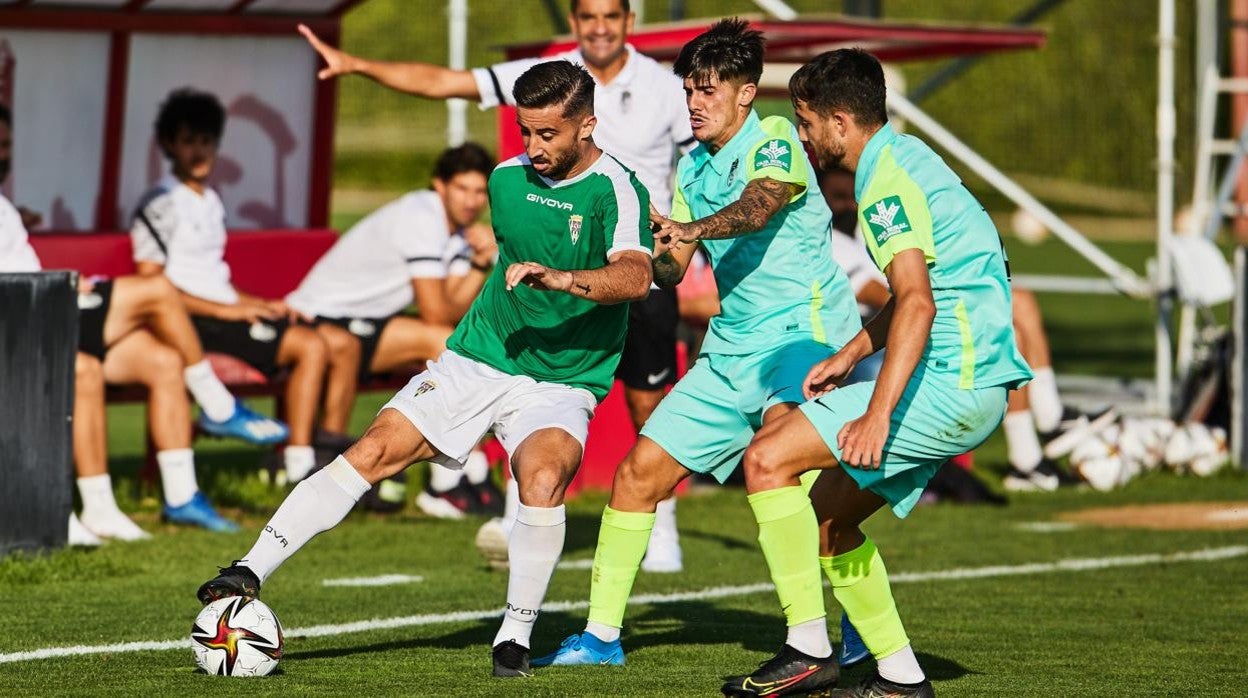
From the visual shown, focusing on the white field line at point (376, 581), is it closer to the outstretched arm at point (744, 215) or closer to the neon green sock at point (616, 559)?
the neon green sock at point (616, 559)

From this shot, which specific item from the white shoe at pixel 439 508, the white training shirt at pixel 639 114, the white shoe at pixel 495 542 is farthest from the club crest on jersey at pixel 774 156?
the white shoe at pixel 439 508

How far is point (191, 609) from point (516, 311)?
192cm

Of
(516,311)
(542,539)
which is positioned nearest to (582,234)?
(516,311)

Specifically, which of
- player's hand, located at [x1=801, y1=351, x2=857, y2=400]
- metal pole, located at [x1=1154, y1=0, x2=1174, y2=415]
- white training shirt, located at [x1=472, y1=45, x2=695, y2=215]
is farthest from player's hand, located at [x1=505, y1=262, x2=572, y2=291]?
metal pole, located at [x1=1154, y1=0, x2=1174, y2=415]

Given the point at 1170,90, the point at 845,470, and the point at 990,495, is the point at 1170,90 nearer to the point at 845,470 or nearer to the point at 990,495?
the point at 990,495

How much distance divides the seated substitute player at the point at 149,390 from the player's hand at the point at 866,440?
4.78 meters

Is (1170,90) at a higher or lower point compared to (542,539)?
higher

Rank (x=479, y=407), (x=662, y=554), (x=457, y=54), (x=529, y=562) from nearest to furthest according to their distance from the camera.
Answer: (x=529, y=562), (x=479, y=407), (x=662, y=554), (x=457, y=54)

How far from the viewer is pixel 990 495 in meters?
11.5

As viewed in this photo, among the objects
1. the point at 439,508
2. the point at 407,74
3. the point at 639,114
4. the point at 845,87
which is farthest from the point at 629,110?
the point at 439,508

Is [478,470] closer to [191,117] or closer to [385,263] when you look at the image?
[385,263]

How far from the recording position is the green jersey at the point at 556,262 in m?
6.51

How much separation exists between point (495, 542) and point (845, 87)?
3.39 meters

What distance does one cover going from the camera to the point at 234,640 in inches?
243
